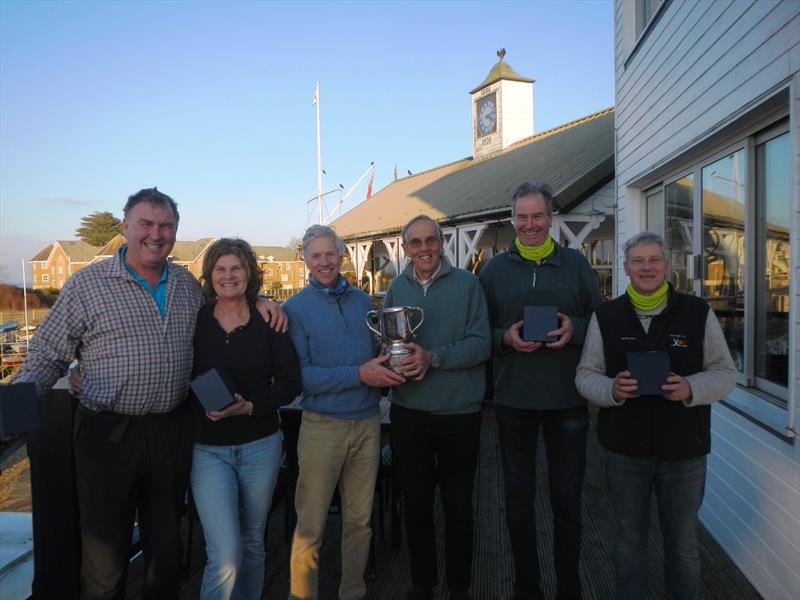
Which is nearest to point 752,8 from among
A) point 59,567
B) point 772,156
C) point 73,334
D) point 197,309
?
point 772,156

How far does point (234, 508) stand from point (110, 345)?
0.83 metres

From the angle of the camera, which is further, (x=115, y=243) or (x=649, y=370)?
(x=115, y=243)

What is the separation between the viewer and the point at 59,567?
2480mm

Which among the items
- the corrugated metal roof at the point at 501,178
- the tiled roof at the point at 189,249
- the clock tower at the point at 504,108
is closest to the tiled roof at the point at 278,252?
the tiled roof at the point at 189,249

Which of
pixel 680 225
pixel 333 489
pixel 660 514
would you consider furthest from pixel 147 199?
pixel 680 225

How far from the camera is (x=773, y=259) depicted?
316 centimetres

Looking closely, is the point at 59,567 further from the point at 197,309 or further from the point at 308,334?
the point at 308,334

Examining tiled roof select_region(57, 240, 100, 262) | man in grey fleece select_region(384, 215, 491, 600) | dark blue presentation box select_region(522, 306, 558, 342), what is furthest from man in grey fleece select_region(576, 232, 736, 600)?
tiled roof select_region(57, 240, 100, 262)

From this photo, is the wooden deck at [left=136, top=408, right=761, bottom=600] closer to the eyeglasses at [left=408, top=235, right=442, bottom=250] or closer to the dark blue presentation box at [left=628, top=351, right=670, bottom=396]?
the dark blue presentation box at [left=628, top=351, right=670, bottom=396]

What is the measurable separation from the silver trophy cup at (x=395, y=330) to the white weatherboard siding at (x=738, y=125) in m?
1.80

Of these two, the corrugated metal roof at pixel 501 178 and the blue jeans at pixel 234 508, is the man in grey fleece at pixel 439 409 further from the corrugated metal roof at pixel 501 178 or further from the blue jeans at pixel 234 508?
the corrugated metal roof at pixel 501 178

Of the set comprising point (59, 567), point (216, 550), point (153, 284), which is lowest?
point (59, 567)

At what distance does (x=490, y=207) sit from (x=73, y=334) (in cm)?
837

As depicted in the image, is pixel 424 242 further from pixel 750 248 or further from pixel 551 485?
pixel 750 248
